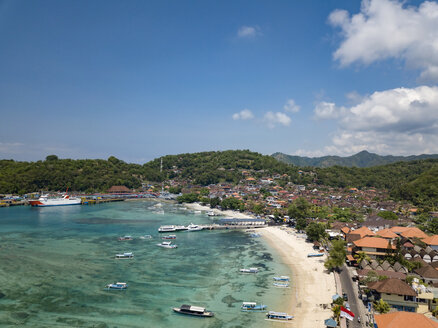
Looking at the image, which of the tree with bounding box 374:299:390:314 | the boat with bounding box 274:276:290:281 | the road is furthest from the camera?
the boat with bounding box 274:276:290:281

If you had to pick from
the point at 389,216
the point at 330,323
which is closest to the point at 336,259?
the point at 330,323

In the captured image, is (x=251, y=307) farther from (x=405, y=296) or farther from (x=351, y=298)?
(x=405, y=296)

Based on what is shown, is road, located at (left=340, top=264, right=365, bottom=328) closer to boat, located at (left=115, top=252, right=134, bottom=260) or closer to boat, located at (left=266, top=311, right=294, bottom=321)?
boat, located at (left=266, top=311, right=294, bottom=321)

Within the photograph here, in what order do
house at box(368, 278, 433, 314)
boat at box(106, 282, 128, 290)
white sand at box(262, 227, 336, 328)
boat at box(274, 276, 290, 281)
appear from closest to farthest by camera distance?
house at box(368, 278, 433, 314)
white sand at box(262, 227, 336, 328)
boat at box(106, 282, 128, 290)
boat at box(274, 276, 290, 281)

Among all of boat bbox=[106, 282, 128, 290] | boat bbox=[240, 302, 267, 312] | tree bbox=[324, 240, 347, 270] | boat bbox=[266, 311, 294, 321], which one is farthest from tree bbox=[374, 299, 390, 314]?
boat bbox=[106, 282, 128, 290]

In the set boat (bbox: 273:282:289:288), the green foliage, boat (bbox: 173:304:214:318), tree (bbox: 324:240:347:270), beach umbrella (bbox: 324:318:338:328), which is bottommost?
boat (bbox: 173:304:214:318)

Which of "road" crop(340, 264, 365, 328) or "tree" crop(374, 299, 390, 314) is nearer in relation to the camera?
"road" crop(340, 264, 365, 328)

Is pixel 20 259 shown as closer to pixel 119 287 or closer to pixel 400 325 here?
pixel 119 287
